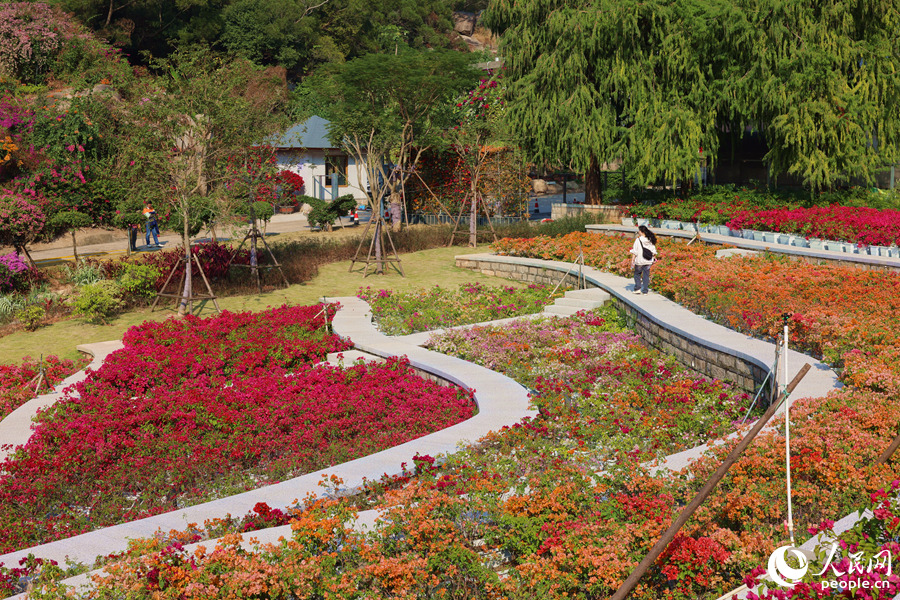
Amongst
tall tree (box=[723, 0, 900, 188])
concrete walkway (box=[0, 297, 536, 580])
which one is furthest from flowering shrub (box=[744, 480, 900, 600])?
tall tree (box=[723, 0, 900, 188])

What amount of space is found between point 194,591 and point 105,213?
18605 millimetres

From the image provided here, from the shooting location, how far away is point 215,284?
17312 mm

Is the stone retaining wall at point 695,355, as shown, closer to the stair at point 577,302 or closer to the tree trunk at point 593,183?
the stair at point 577,302

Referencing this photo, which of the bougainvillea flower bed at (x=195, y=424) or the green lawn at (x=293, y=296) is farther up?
the green lawn at (x=293, y=296)

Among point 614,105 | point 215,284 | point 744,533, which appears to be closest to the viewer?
point 744,533

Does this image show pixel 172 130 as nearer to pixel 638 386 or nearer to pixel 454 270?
pixel 454 270

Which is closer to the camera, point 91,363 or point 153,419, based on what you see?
point 153,419

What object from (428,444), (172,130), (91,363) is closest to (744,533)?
(428,444)

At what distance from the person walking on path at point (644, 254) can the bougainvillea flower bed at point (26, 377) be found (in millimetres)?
9243

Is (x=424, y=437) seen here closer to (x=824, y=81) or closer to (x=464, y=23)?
(x=824, y=81)

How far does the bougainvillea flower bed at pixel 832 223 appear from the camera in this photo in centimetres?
1684

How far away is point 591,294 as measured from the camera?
15.3 m

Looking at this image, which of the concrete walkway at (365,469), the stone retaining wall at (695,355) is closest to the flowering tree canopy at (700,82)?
the stone retaining wall at (695,355)

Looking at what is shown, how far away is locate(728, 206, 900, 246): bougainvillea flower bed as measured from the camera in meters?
16.8
